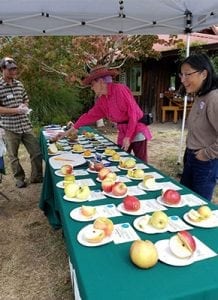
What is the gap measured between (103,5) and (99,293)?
3.36 m

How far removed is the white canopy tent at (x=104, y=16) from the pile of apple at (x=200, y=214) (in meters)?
2.72

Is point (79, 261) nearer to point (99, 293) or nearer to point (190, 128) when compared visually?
point (99, 293)

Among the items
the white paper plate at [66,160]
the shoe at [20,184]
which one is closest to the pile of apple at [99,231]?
the white paper plate at [66,160]

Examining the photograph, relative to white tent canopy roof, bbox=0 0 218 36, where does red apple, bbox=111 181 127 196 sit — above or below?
below

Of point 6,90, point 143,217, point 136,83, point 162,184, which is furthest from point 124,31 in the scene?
point 136,83

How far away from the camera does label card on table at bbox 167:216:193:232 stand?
1416 millimetres

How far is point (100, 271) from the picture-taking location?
112cm

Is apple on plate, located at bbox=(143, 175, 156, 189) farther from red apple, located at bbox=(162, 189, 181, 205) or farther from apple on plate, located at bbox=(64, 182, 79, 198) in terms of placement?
apple on plate, located at bbox=(64, 182, 79, 198)

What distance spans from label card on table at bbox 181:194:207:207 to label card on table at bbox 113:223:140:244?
1.40 ft

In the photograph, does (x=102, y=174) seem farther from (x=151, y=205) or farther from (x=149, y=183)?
(x=151, y=205)

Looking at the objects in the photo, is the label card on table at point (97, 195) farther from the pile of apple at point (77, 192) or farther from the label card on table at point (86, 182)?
the label card on table at point (86, 182)

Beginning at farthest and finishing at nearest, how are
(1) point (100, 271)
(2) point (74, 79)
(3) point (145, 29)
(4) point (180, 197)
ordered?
1. (2) point (74, 79)
2. (3) point (145, 29)
3. (4) point (180, 197)
4. (1) point (100, 271)

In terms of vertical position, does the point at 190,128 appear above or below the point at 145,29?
below

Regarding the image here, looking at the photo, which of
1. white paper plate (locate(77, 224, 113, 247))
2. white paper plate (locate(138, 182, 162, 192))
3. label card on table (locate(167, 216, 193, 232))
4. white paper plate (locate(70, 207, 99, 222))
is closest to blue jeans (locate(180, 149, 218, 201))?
white paper plate (locate(138, 182, 162, 192))
